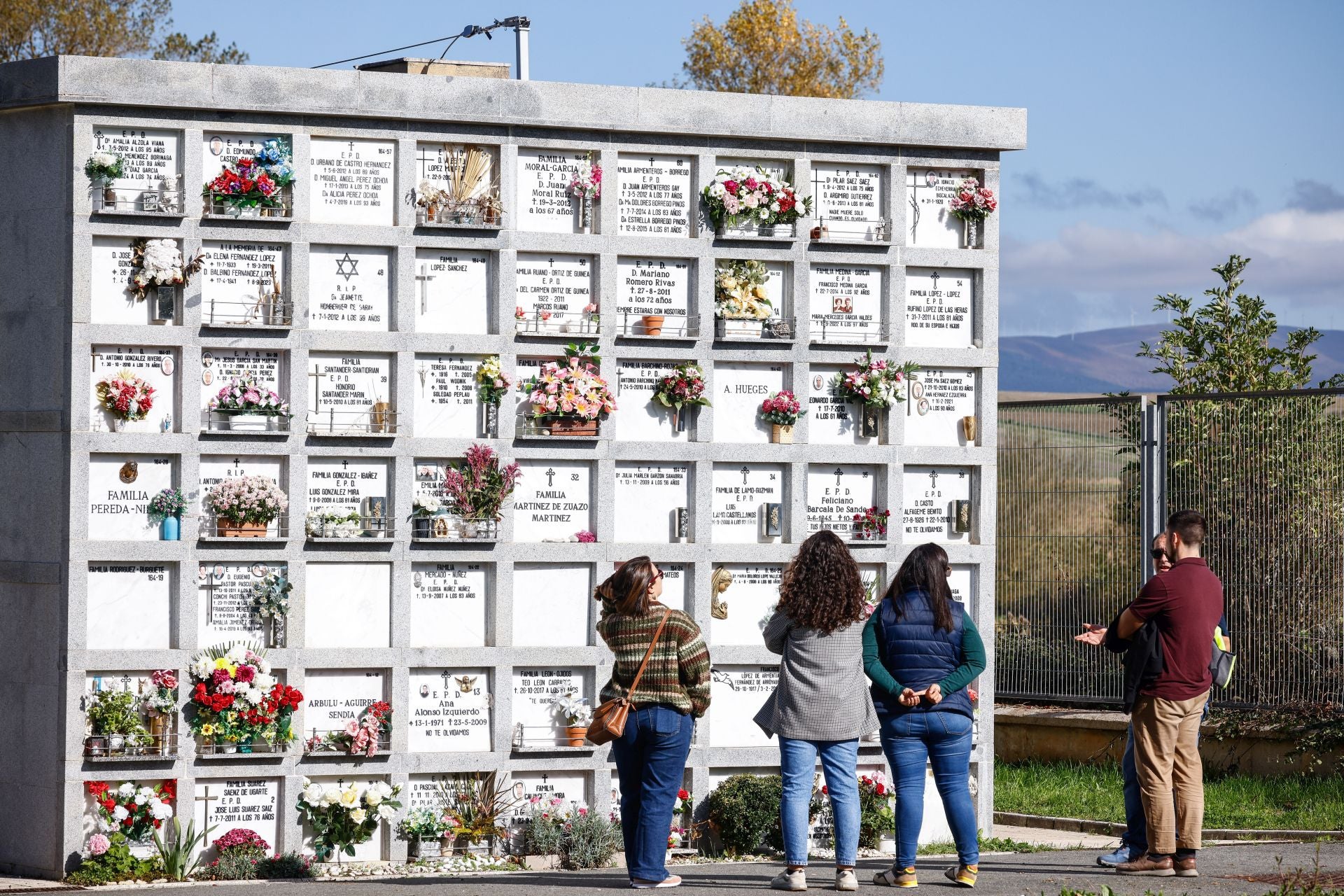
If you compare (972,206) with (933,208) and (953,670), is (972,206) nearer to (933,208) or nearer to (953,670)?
(933,208)

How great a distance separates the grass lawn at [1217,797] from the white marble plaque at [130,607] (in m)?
6.38

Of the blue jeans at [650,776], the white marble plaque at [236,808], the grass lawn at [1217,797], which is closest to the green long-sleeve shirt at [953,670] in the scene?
the blue jeans at [650,776]

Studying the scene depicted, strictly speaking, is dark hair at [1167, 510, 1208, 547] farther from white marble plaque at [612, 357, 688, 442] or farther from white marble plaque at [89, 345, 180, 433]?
white marble plaque at [89, 345, 180, 433]

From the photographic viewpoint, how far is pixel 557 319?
10555 millimetres

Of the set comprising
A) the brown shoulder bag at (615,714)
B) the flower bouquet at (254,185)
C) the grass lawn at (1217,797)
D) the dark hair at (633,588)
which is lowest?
the grass lawn at (1217,797)

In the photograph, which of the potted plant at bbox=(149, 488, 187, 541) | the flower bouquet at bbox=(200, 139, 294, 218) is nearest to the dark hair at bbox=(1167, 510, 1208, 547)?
the flower bouquet at bbox=(200, 139, 294, 218)

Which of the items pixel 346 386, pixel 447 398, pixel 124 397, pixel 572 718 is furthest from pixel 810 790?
pixel 124 397

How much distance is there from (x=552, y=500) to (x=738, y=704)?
6.06 feet

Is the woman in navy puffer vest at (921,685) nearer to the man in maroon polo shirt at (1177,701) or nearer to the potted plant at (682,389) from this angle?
the man in maroon polo shirt at (1177,701)

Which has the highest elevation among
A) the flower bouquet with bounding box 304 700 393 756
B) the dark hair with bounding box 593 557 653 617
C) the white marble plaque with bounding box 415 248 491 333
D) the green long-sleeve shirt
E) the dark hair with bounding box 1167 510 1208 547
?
the white marble plaque with bounding box 415 248 491 333

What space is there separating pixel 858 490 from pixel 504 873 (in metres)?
3.51

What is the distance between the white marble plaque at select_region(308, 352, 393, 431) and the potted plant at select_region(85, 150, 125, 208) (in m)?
1.52

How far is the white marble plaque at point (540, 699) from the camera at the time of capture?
10398 millimetres

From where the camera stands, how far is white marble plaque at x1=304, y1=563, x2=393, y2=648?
10.1m
